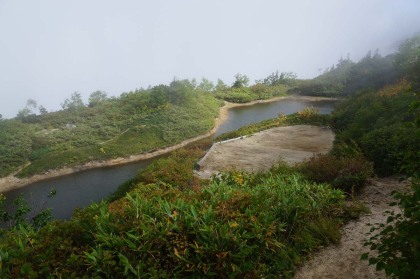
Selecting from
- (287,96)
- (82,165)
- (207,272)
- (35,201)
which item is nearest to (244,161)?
(207,272)

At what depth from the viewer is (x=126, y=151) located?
2727cm

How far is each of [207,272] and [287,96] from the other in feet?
149

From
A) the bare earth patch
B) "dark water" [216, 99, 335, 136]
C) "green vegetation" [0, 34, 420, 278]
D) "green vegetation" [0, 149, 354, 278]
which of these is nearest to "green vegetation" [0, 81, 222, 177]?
"dark water" [216, 99, 335, 136]

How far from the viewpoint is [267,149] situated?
18.0 m

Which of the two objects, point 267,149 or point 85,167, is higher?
point 267,149

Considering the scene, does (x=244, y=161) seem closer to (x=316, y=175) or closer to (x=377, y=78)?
(x=316, y=175)

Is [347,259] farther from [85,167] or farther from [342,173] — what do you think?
[85,167]

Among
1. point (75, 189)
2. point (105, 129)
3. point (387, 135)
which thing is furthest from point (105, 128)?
point (387, 135)

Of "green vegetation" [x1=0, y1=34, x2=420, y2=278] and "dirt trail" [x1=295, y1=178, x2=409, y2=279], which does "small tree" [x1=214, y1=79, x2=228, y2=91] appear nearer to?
"green vegetation" [x1=0, y1=34, x2=420, y2=278]

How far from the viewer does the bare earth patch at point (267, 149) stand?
49.4 ft

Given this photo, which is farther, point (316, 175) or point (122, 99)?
point (122, 99)

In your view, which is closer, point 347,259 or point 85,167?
point 347,259

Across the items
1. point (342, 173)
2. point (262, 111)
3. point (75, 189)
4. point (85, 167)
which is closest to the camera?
point (342, 173)

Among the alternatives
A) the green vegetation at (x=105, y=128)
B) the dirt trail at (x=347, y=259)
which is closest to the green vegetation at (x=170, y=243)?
the dirt trail at (x=347, y=259)
